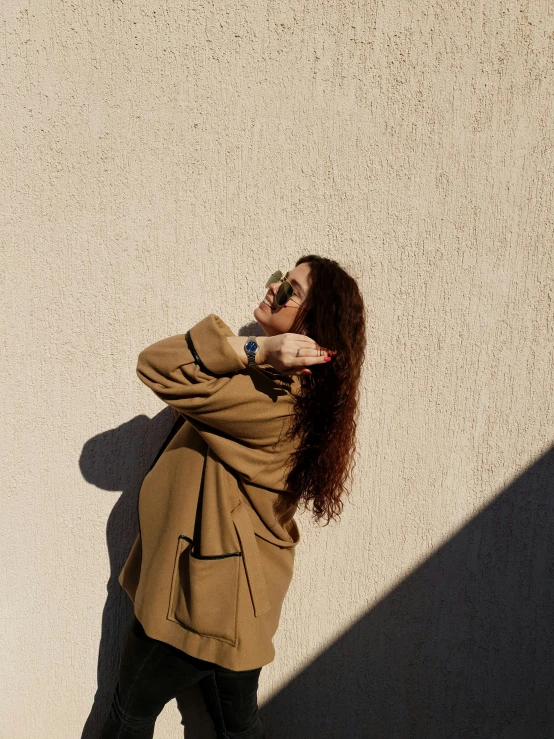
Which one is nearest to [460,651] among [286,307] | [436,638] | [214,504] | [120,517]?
[436,638]

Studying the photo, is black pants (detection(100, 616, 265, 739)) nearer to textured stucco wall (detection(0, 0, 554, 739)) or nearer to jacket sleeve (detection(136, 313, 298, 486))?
textured stucco wall (detection(0, 0, 554, 739))

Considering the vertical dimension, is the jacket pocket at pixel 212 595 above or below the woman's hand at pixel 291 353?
below

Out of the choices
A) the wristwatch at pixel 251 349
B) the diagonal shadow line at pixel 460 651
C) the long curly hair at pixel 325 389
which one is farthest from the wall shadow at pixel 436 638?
the wristwatch at pixel 251 349

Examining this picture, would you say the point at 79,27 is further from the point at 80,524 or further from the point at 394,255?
the point at 80,524

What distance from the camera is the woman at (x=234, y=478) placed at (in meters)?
1.57

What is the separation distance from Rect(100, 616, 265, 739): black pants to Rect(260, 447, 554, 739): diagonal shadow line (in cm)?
48

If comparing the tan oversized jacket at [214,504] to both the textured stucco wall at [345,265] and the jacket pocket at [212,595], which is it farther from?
the textured stucco wall at [345,265]

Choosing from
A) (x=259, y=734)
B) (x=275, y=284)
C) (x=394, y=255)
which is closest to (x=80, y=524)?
(x=259, y=734)

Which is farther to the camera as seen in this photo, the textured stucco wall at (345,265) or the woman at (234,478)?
the textured stucco wall at (345,265)

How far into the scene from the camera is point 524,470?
2076 mm

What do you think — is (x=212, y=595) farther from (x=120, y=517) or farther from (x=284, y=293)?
(x=284, y=293)

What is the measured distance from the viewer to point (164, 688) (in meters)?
1.86

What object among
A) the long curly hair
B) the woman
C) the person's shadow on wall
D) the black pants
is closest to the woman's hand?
the woman

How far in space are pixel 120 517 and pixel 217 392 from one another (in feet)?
3.38
